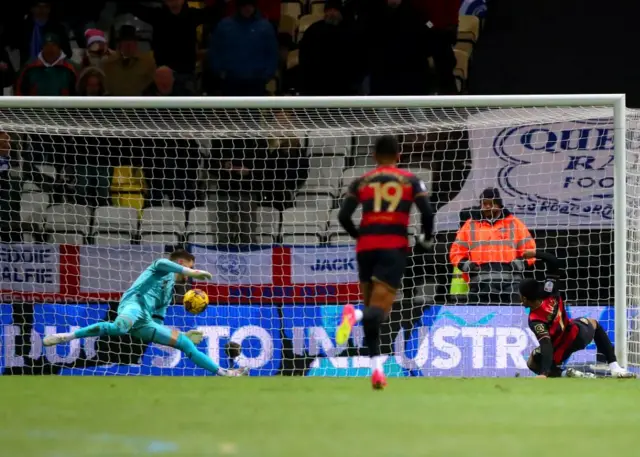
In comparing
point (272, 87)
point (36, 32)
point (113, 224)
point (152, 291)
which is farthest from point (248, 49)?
point (152, 291)

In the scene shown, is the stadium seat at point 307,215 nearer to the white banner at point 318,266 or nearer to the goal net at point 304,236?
the goal net at point 304,236

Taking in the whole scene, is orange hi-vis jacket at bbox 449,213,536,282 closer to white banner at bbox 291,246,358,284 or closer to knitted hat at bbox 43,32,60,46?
white banner at bbox 291,246,358,284

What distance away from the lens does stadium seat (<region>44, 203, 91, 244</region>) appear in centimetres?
1359

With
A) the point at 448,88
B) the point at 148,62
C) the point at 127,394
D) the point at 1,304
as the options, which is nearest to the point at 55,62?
the point at 148,62

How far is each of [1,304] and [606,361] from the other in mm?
6445

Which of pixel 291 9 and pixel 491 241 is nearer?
pixel 491 241

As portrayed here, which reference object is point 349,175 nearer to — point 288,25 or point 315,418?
point 288,25

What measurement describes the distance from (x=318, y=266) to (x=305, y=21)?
4.93 metres

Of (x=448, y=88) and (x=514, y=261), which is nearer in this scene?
(x=514, y=261)

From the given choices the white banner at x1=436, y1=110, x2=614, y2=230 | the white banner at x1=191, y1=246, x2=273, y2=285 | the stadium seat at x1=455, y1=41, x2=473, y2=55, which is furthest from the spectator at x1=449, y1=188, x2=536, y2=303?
the stadium seat at x1=455, y1=41, x2=473, y2=55

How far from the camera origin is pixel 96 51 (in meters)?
16.5

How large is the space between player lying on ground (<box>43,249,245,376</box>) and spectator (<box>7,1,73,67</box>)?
577 cm

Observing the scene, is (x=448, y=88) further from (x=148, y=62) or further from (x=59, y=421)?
(x=59, y=421)

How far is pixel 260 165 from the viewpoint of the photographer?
1441 centimetres
